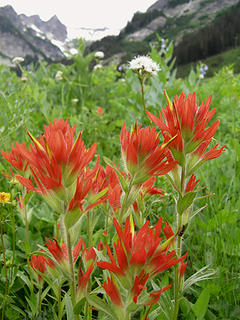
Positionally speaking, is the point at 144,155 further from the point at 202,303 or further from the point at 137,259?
the point at 202,303

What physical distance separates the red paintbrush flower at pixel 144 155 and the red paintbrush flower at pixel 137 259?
0.46 ft

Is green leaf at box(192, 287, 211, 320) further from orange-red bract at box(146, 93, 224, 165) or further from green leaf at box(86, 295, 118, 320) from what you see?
orange-red bract at box(146, 93, 224, 165)

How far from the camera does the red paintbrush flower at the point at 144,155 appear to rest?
69cm

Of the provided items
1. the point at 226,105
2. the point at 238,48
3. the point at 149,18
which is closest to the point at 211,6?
the point at 149,18

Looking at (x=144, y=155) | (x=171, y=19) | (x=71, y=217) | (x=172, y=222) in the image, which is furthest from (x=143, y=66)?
(x=171, y=19)

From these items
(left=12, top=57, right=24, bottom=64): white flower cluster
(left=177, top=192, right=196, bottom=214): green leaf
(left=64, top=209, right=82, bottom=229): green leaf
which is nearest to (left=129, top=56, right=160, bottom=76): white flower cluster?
(left=177, top=192, right=196, bottom=214): green leaf

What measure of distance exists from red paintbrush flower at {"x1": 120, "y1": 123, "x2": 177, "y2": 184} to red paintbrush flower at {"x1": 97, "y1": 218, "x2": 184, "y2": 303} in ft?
0.46

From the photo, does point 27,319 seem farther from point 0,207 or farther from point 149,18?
point 149,18

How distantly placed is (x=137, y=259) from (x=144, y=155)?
9.8 inches

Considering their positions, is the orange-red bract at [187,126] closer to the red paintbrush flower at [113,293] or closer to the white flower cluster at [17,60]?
the red paintbrush flower at [113,293]

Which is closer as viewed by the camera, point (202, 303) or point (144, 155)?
point (144, 155)

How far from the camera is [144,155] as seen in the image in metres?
0.71

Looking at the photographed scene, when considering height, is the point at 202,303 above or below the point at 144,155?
below

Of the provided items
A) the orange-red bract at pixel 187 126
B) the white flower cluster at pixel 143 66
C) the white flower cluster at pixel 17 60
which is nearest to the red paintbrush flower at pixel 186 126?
the orange-red bract at pixel 187 126
